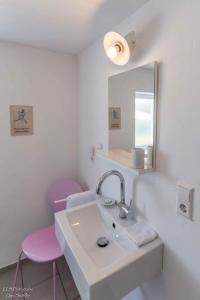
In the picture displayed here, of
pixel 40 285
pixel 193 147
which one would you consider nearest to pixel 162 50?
pixel 193 147

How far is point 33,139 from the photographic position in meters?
1.79

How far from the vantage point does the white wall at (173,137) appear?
0.82m

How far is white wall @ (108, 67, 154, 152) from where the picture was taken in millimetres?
1080

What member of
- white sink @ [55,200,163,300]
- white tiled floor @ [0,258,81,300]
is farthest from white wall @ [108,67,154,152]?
white tiled floor @ [0,258,81,300]

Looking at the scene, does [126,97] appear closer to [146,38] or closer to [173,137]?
[146,38]

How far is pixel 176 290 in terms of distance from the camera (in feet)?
3.14

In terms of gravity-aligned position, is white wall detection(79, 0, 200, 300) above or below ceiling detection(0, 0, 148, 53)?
below

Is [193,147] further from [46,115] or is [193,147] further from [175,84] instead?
[46,115]

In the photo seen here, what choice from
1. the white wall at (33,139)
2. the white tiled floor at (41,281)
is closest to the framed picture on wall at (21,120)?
the white wall at (33,139)

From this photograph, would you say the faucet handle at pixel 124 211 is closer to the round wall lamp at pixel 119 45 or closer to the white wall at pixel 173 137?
the white wall at pixel 173 137

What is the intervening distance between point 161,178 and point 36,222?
148 centimetres

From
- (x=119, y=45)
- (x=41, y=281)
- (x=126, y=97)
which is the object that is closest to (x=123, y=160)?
(x=126, y=97)

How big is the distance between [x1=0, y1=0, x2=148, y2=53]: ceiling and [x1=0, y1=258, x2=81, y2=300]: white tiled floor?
6.91ft

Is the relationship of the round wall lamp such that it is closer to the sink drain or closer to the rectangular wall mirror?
the rectangular wall mirror
